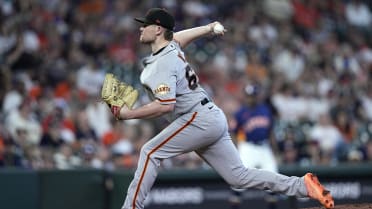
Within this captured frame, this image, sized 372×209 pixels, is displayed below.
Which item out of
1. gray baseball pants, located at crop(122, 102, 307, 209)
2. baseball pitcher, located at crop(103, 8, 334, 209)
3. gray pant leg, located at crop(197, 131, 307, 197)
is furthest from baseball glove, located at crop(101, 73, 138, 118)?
gray pant leg, located at crop(197, 131, 307, 197)

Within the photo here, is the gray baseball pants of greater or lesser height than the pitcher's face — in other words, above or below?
below

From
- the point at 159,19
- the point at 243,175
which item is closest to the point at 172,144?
the point at 243,175

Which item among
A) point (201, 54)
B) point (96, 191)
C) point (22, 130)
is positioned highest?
point (201, 54)

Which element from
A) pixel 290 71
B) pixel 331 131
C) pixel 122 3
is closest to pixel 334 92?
pixel 290 71

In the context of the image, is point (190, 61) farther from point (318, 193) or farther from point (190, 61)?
point (318, 193)

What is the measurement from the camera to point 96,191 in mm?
11984

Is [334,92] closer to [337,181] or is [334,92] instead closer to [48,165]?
[337,181]

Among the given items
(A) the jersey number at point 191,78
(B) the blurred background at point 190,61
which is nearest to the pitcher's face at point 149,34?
(A) the jersey number at point 191,78

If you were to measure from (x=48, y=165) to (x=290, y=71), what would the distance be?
655 centimetres

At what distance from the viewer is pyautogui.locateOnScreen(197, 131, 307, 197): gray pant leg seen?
7.81m

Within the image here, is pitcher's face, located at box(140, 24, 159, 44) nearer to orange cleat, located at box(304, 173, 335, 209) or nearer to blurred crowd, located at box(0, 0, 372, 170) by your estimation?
orange cleat, located at box(304, 173, 335, 209)

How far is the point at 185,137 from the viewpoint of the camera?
769 cm

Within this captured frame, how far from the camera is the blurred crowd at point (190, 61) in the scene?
43.9ft

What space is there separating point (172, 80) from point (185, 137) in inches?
20.7
